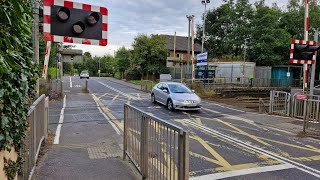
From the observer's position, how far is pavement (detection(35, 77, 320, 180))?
18.5 ft

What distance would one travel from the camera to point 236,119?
504 inches

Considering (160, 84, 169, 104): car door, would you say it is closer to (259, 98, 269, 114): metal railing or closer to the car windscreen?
the car windscreen

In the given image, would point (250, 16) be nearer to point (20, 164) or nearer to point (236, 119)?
point (236, 119)

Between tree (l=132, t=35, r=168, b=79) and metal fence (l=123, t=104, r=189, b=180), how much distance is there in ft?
113

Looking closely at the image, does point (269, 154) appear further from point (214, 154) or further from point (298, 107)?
point (298, 107)

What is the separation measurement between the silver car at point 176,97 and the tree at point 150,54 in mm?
23180

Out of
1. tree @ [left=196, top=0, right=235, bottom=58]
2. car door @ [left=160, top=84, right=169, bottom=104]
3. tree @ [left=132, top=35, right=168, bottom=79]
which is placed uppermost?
tree @ [left=196, top=0, right=235, bottom=58]

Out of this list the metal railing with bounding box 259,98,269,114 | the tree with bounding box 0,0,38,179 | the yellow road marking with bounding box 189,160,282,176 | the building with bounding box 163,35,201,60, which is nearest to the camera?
the tree with bounding box 0,0,38,179

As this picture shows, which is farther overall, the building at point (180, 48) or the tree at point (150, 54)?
the building at point (180, 48)

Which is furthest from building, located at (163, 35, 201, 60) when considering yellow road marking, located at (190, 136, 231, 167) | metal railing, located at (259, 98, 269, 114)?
yellow road marking, located at (190, 136, 231, 167)

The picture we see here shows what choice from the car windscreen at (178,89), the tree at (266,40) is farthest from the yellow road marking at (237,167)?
the tree at (266,40)

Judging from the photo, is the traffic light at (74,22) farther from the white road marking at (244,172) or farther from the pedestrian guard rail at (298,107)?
the pedestrian guard rail at (298,107)

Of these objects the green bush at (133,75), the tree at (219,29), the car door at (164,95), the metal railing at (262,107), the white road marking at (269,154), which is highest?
the tree at (219,29)

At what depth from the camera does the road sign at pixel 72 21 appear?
5.27 metres
